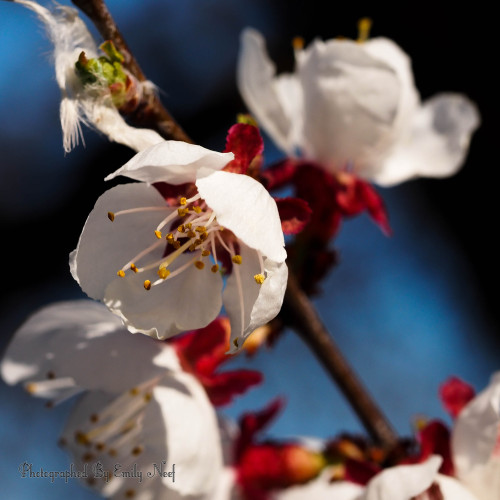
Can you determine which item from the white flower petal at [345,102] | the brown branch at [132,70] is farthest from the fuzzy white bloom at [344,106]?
the brown branch at [132,70]

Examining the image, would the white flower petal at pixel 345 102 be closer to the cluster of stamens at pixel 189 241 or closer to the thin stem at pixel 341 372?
the thin stem at pixel 341 372

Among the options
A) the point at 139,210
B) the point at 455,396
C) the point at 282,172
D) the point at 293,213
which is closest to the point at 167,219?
the point at 139,210

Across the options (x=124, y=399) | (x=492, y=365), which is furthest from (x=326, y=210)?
(x=492, y=365)

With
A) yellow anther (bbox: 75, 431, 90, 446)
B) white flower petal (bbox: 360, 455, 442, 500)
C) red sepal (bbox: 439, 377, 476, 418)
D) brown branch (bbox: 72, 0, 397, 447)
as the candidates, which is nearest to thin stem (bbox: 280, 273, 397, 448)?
brown branch (bbox: 72, 0, 397, 447)

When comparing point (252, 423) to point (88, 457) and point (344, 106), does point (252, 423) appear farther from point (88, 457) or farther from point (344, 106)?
point (344, 106)

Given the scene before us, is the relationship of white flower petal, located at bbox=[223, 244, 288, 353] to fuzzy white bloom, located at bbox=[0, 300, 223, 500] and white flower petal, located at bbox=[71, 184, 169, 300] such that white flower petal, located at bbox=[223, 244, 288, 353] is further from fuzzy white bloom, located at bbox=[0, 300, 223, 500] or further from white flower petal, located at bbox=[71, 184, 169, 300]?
fuzzy white bloom, located at bbox=[0, 300, 223, 500]

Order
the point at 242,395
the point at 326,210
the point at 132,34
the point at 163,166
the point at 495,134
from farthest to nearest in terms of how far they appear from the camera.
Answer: the point at 132,34 < the point at 495,134 < the point at 326,210 < the point at 242,395 < the point at 163,166

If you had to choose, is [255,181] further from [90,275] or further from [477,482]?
[477,482]
